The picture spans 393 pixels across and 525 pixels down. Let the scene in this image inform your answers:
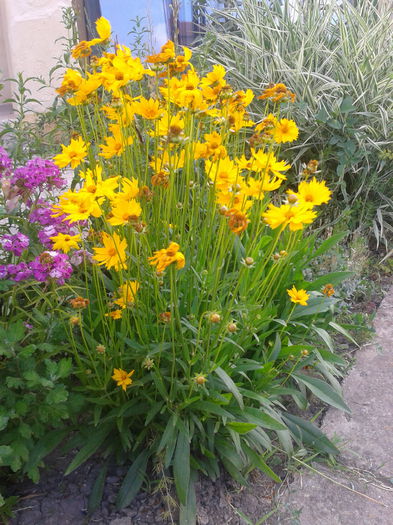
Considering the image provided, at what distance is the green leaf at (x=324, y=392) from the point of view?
1.89 m

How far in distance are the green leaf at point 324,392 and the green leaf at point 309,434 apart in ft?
0.33

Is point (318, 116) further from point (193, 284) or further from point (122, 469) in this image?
point (122, 469)

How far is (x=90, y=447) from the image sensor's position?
1574mm

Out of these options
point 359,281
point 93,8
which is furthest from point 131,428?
point 93,8

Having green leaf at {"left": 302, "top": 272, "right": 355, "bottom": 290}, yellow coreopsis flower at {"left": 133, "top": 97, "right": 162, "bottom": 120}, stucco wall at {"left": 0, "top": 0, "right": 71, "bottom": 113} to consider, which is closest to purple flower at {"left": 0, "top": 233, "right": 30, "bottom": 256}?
yellow coreopsis flower at {"left": 133, "top": 97, "right": 162, "bottom": 120}

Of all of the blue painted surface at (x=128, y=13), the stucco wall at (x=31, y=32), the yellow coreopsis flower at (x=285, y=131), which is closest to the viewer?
the yellow coreopsis flower at (x=285, y=131)

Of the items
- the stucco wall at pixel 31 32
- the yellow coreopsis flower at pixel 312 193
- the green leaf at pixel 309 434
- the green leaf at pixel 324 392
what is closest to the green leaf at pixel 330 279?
the green leaf at pixel 324 392

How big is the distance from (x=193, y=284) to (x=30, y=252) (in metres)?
0.54

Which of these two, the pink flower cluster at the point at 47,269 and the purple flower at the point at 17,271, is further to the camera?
the purple flower at the point at 17,271

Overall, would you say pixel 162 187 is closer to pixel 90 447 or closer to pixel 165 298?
pixel 165 298

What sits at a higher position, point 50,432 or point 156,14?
point 156,14

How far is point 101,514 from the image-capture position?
1.55m

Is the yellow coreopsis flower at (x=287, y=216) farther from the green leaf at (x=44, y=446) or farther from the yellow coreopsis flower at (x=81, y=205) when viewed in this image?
the green leaf at (x=44, y=446)

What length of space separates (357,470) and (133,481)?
0.72 meters
